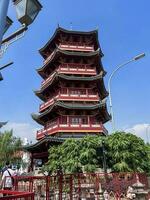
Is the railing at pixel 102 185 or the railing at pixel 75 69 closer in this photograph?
the railing at pixel 102 185

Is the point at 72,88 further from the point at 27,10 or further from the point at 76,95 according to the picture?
the point at 27,10

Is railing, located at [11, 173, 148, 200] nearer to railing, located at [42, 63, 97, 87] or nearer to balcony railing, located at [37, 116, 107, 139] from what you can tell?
balcony railing, located at [37, 116, 107, 139]

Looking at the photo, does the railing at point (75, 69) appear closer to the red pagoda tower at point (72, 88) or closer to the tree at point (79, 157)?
the red pagoda tower at point (72, 88)

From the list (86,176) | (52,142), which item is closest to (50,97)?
(52,142)

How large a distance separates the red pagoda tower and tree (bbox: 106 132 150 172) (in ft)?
26.3

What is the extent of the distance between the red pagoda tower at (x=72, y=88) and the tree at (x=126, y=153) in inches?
315

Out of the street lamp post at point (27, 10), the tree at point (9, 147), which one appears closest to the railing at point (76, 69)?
the tree at point (9, 147)

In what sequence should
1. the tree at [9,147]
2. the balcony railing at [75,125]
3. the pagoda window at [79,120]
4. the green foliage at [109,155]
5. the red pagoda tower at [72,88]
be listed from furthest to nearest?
1. the tree at [9,147]
2. the pagoda window at [79,120]
3. the red pagoda tower at [72,88]
4. the balcony railing at [75,125]
5. the green foliage at [109,155]

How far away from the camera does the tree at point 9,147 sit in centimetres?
3966

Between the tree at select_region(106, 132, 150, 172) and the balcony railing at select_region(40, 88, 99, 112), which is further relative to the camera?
the balcony railing at select_region(40, 88, 99, 112)

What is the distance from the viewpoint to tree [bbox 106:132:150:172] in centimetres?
2159

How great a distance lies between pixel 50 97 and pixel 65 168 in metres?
14.9

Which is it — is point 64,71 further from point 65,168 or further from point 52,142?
point 65,168

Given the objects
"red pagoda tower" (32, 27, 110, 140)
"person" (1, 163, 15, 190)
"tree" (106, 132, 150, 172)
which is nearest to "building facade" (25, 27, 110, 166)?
"red pagoda tower" (32, 27, 110, 140)
